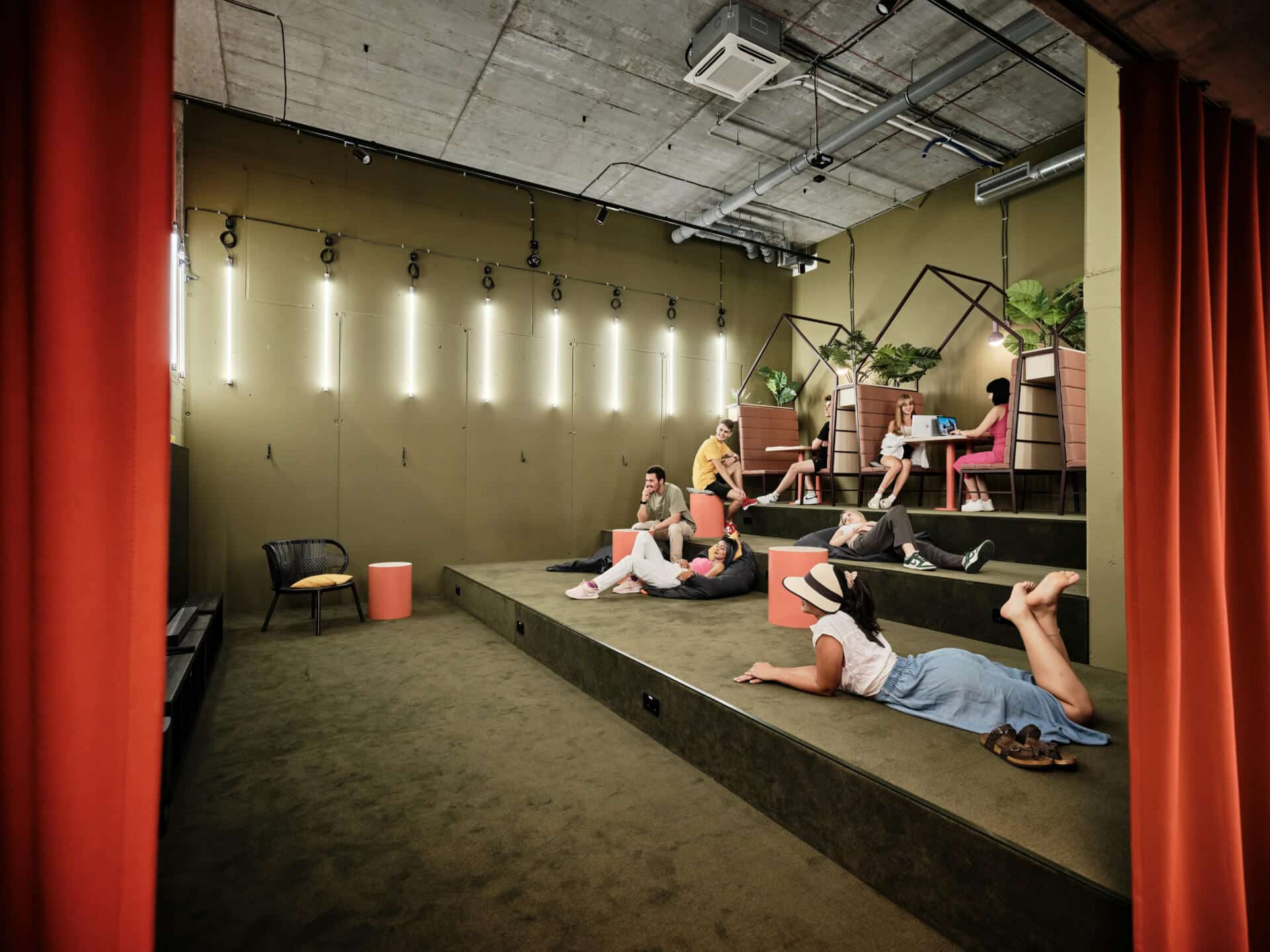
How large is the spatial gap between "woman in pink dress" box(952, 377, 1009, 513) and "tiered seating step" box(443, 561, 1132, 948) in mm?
1928

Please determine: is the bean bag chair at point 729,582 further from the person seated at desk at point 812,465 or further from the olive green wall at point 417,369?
the olive green wall at point 417,369

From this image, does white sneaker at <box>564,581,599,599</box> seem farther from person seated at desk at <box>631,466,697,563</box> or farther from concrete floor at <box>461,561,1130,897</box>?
person seated at desk at <box>631,466,697,563</box>

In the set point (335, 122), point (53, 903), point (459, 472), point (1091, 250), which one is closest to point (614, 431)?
point (459, 472)

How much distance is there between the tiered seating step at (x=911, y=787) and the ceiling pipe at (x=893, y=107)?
12.8ft

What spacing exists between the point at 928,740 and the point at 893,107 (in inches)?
188

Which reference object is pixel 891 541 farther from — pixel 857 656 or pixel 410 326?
pixel 410 326

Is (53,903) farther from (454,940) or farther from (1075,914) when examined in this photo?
(1075,914)

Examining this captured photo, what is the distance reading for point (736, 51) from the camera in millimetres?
4266

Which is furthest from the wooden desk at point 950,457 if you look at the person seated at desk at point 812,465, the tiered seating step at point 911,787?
the tiered seating step at point 911,787

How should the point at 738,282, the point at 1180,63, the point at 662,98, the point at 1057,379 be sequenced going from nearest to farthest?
the point at 1180,63 → the point at 1057,379 → the point at 662,98 → the point at 738,282

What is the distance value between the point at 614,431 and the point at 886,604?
13.5 feet

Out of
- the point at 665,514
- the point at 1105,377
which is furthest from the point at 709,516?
the point at 1105,377

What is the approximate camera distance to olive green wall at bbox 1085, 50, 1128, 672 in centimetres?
287

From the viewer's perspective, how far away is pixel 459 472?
655 cm
